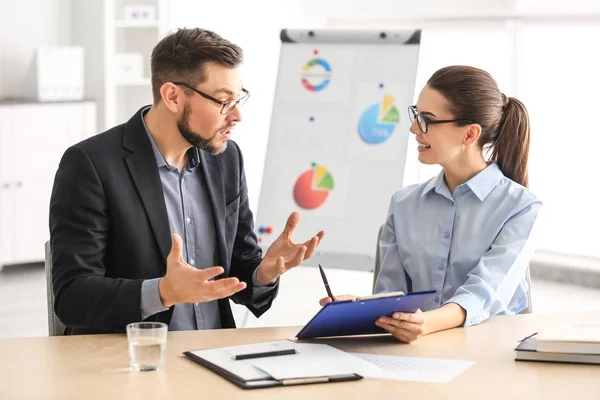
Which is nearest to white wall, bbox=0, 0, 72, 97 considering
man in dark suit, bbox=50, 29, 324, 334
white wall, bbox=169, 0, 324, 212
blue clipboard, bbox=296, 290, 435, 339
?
white wall, bbox=169, 0, 324, 212

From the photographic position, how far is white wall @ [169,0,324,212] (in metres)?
6.39

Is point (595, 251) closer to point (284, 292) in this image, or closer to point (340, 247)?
point (284, 292)

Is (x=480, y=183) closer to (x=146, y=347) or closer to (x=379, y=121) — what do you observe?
(x=146, y=347)

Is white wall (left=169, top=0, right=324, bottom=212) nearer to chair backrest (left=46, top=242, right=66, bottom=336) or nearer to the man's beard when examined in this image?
the man's beard

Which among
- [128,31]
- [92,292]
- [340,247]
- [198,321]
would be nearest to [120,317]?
[92,292]

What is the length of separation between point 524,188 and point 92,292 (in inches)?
42.3

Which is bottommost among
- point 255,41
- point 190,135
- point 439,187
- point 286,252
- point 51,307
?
point 51,307

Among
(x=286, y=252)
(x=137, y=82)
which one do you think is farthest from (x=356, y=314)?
(x=137, y=82)

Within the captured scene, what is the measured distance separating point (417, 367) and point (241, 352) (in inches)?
13.0

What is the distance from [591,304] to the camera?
502cm

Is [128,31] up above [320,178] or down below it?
above

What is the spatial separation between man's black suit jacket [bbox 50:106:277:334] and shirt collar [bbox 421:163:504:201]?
0.53m

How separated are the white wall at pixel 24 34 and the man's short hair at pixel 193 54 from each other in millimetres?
3921

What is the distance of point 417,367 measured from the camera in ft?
5.81
